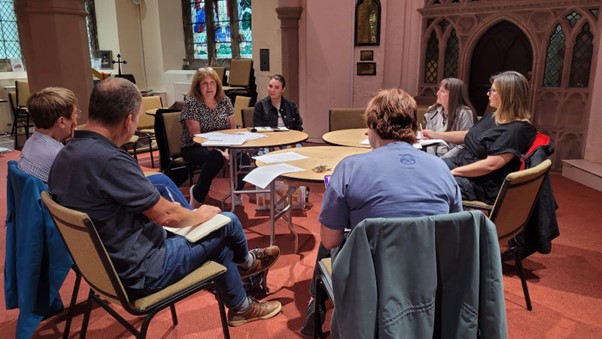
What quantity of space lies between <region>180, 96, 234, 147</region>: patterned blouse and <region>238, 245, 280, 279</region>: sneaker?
200cm

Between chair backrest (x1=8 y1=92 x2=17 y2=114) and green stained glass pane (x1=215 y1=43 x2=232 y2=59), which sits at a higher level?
green stained glass pane (x1=215 y1=43 x2=232 y2=59)

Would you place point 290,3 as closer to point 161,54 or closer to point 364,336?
point 161,54

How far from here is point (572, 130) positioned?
570 centimetres

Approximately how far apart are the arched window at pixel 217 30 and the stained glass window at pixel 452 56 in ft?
14.8

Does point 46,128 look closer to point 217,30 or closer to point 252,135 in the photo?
point 252,135

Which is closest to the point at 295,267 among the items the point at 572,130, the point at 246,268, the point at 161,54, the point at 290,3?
the point at 246,268

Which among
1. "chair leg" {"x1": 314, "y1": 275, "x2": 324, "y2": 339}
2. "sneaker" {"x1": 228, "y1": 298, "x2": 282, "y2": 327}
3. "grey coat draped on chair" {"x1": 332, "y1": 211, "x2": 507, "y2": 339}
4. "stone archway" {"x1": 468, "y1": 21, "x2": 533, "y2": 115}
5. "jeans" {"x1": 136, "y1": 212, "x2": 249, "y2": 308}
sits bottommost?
"sneaker" {"x1": 228, "y1": 298, "x2": 282, "y2": 327}

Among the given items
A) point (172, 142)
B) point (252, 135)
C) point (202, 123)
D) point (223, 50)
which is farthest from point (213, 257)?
point (223, 50)

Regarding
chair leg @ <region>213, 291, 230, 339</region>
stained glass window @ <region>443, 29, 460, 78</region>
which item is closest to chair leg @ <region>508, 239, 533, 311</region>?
chair leg @ <region>213, 291, 230, 339</region>

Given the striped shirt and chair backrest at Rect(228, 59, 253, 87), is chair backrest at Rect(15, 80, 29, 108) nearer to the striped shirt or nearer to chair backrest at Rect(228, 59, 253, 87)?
chair backrest at Rect(228, 59, 253, 87)

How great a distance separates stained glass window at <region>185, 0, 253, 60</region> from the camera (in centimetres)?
999

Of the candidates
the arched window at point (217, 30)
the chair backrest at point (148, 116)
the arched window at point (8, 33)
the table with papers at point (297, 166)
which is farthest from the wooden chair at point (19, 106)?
the table with papers at point (297, 166)

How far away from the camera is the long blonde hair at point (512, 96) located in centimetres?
289

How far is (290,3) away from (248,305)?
612cm
